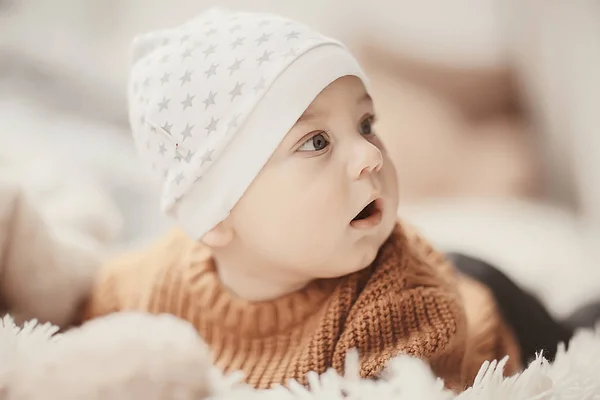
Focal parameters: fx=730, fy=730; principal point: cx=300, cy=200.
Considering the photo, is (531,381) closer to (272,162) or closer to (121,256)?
(272,162)

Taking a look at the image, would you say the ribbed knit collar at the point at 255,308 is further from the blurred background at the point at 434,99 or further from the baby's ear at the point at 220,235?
the blurred background at the point at 434,99

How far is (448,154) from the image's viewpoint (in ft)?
4.42

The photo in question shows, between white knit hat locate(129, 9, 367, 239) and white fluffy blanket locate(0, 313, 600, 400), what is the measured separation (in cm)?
17

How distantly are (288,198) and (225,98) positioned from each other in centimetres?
11

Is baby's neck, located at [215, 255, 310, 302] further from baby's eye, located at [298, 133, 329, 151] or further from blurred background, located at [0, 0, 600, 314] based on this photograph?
blurred background, located at [0, 0, 600, 314]

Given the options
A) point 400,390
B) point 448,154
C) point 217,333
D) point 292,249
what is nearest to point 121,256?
point 217,333

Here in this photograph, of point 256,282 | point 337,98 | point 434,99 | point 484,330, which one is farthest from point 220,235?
point 434,99

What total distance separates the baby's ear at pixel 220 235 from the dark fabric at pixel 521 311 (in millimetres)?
364

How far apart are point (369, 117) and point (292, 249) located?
0.54 ft

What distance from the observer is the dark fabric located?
86 centimetres

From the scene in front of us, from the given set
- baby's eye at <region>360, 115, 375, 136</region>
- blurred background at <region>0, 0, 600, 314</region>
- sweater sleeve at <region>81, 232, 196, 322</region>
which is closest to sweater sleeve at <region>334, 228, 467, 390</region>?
baby's eye at <region>360, 115, 375, 136</region>

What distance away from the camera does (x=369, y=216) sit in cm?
72

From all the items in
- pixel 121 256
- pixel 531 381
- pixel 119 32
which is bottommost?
pixel 121 256

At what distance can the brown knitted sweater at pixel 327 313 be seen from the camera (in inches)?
27.1
